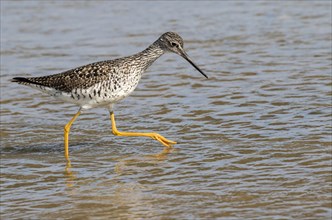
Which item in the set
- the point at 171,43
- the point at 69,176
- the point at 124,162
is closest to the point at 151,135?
the point at 124,162

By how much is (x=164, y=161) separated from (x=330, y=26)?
24.6ft

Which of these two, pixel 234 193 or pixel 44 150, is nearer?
pixel 234 193

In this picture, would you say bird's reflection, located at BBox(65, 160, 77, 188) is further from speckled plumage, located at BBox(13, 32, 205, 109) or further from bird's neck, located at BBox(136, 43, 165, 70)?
bird's neck, located at BBox(136, 43, 165, 70)

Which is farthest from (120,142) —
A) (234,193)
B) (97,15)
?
(97,15)

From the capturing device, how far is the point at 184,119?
1202 centimetres

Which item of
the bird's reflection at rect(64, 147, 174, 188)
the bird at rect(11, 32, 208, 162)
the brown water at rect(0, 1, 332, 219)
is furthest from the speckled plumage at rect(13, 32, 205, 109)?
the bird's reflection at rect(64, 147, 174, 188)

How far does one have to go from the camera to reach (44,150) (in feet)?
36.4

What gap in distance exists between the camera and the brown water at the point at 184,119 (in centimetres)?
879

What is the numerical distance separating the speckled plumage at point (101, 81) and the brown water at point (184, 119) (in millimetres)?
678

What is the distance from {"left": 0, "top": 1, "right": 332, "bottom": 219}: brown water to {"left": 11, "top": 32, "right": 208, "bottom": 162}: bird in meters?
0.51

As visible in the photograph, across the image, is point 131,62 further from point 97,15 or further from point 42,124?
point 97,15

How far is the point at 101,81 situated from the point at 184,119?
5.52ft

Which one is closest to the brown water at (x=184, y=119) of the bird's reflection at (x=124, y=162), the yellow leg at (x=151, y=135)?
the bird's reflection at (x=124, y=162)

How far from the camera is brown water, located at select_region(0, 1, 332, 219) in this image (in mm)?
8789
